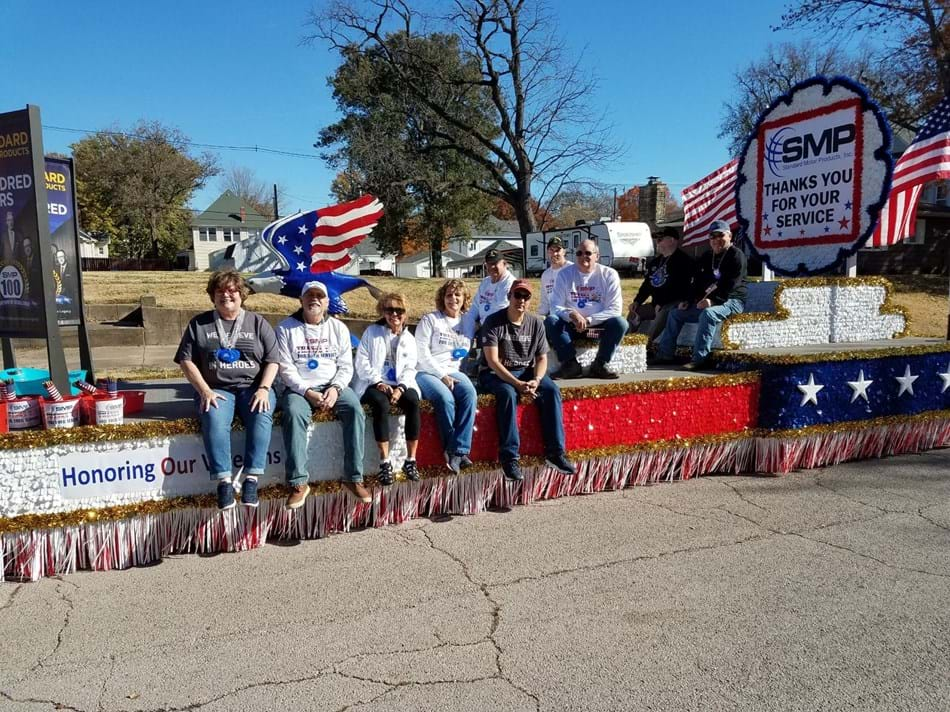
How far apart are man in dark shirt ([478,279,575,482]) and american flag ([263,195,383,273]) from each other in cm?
170

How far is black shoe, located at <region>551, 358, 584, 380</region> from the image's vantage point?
6.13 meters

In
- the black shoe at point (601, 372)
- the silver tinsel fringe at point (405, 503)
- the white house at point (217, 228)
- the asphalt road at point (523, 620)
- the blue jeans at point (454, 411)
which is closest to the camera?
the asphalt road at point (523, 620)

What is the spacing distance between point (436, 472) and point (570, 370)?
195 centimetres

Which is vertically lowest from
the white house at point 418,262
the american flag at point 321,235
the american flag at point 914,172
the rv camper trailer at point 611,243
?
the american flag at point 321,235

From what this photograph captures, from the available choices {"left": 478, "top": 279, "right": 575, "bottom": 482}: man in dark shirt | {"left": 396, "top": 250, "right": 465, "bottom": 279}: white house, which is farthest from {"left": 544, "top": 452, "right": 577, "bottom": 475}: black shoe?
{"left": 396, "top": 250, "right": 465, "bottom": 279}: white house

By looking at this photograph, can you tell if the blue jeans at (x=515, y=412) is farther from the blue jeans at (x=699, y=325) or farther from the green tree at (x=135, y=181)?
the green tree at (x=135, y=181)

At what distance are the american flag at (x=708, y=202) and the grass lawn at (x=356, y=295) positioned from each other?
6.71 meters

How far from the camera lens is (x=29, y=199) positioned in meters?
4.71

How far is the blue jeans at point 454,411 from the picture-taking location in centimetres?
462

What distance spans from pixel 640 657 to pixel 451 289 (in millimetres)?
2950

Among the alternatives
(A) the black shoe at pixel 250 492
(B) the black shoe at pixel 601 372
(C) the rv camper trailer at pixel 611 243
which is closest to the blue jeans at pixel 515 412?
(B) the black shoe at pixel 601 372

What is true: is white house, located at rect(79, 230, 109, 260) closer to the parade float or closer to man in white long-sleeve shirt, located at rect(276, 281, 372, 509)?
the parade float

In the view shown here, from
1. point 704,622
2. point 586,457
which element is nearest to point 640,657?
point 704,622

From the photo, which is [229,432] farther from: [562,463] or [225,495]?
[562,463]
